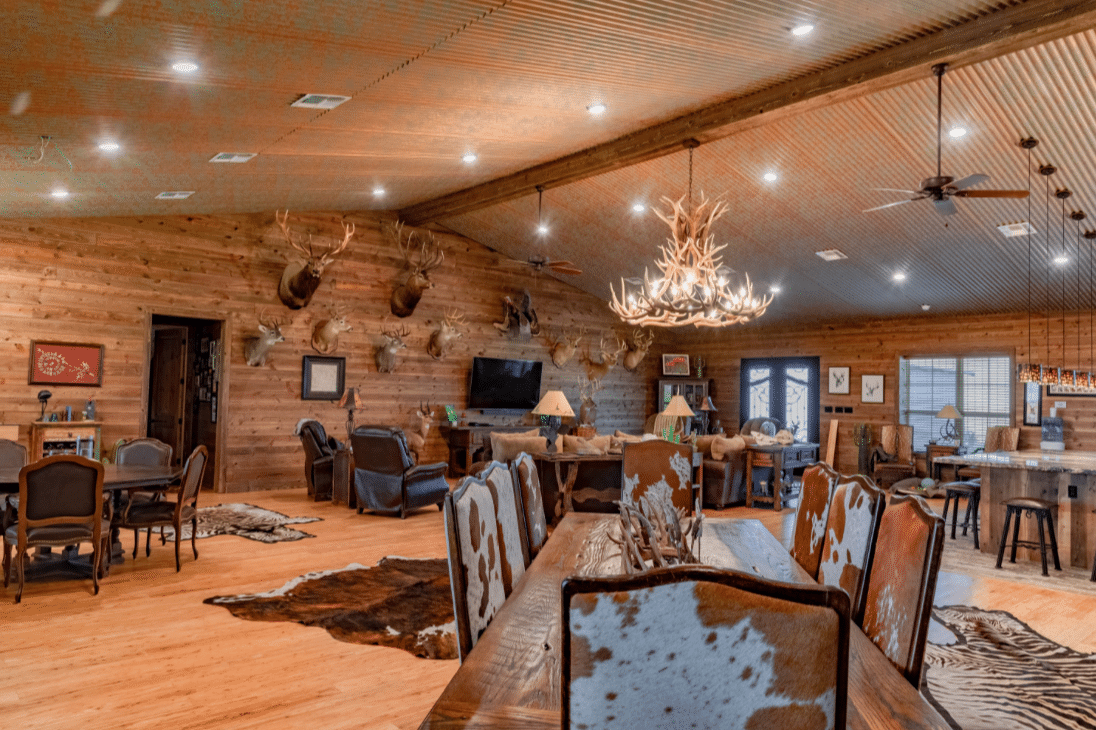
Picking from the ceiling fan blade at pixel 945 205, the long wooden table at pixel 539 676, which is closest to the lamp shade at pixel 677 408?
the ceiling fan blade at pixel 945 205

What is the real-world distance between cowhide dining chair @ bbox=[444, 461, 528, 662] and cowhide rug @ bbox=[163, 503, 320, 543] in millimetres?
4671

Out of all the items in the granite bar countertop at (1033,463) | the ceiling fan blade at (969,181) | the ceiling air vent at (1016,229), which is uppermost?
the ceiling air vent at (1016,229)

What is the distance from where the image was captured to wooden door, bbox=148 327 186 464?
10.2 meters

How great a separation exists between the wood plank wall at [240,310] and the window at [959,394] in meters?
6.26

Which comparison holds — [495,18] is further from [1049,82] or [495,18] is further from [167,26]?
[1049,82]

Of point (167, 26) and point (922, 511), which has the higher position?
point (167, 26)

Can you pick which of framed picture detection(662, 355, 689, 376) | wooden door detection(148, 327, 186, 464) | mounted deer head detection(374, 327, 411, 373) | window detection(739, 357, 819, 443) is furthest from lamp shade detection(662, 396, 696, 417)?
wooden door detection(148, 327, 186, 464)

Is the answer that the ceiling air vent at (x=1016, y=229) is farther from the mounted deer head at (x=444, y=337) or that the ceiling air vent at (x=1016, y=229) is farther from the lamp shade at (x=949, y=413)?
the mounted deer head at (x=444, y=337)

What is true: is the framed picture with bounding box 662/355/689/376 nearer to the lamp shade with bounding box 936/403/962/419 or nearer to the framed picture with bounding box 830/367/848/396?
the framed picture with bounding box 830/367/848/396

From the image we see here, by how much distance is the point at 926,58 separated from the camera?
533 cm

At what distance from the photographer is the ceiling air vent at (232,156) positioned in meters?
6.29

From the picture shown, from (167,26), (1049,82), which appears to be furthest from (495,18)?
(1049,82)

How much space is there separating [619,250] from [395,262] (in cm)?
353

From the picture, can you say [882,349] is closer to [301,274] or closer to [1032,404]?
[1032,404]
